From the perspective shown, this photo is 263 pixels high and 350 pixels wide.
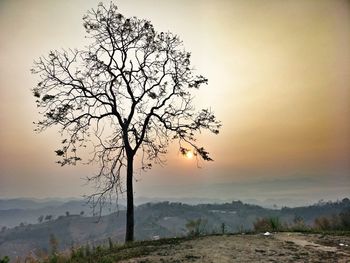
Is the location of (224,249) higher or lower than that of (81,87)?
lower

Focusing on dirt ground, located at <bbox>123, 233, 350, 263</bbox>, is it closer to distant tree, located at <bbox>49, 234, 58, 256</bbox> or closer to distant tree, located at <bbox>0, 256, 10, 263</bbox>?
distant tree, located at <bbox>0, 256, 10, 263</bbox>

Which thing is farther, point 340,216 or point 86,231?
point 86,231

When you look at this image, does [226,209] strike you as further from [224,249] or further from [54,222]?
[224,249]

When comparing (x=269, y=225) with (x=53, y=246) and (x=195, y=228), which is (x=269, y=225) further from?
(x=53, y=246)

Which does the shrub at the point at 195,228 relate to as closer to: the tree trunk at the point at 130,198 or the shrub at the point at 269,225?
the shrub at the point at 269,225

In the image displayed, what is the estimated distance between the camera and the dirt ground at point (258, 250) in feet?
23.2

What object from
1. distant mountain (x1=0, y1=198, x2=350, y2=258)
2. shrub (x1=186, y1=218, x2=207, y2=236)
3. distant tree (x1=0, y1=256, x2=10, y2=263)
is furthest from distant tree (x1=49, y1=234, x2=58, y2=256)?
distant mountain (x1=0, y1=198, x2=350, y2=258)

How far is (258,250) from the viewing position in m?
7.69

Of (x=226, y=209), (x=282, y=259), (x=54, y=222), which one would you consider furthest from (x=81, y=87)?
(x=54, y=222)

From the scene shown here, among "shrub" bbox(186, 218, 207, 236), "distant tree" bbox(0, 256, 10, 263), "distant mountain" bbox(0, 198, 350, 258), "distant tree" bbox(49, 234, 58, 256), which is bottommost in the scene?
"distant mountain" bbox(0, 198, 350, 258)

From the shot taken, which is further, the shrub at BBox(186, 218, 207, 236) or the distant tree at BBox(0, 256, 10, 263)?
the shrub at BBox(186, 218, 207, 236)

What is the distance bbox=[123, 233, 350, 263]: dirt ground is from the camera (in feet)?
23.2

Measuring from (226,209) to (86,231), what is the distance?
132ft

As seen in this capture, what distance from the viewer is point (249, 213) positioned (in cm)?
9231
